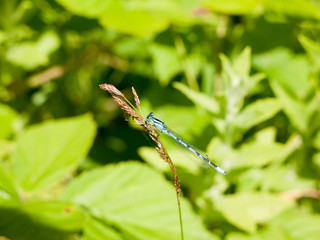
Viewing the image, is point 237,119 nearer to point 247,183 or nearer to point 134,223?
point 247,183

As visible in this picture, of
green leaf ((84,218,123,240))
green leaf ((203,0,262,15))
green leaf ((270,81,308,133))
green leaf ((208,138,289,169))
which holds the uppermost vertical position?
green leaf ((203,0,262,15))

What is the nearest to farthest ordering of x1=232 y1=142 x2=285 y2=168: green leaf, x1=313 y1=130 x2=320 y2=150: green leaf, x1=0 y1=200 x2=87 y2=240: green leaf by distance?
1. x1=0 y1=200 x2=87 y2=240: green leaf
2. x1=232 y1=142 x2=285 y2=168: green leaf
3. x1=313 y1=130 x2=320 y2=150: green leaf

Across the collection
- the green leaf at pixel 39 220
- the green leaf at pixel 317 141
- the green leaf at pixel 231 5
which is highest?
the green leaf at pixel 231 5

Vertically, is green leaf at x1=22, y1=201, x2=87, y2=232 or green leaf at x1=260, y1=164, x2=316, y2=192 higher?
green leaf at x1=260, y1=164, x2=316, y2=192

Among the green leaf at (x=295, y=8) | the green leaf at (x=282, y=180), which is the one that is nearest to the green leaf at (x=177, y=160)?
the green leaf at (x=282, y=180)

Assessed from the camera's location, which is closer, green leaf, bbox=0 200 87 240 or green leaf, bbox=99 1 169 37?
green leaf, bbox=0 200 87 240

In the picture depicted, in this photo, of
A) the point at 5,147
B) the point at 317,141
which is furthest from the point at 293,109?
the point at 5,147

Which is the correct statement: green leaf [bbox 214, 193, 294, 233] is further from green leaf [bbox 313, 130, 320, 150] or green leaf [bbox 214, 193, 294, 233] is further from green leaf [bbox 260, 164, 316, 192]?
green leaf [bbox 313, 130, 320, 150]

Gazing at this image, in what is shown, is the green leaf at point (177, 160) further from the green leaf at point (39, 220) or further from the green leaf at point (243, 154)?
the green leaf at point (39, 220)

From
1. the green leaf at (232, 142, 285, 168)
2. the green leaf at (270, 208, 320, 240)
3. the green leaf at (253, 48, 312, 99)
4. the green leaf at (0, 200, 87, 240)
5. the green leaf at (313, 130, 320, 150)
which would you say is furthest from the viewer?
the green leaf at (253, 48, 312, 99)

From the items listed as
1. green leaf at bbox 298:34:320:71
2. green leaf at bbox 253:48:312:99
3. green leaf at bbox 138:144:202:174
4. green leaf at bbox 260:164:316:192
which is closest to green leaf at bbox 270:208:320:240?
green leaf at bbox 260:164:316:192
